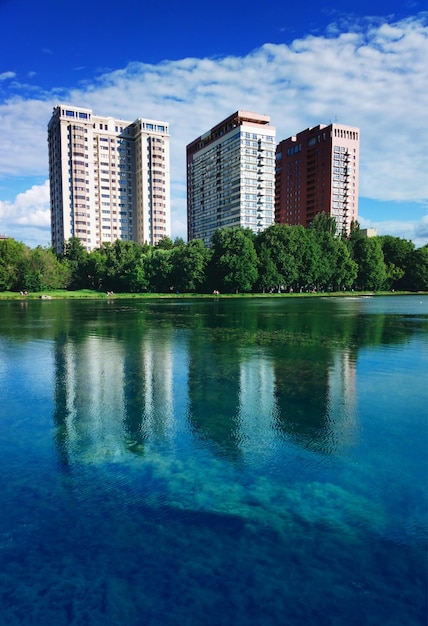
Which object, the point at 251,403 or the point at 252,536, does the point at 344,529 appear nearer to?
the point at 252,536

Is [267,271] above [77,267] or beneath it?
beneath

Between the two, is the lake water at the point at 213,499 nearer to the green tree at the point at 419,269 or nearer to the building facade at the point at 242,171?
the green tree at the point at 419,269

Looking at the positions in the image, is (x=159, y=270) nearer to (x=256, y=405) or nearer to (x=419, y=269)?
(x=419, y=269)

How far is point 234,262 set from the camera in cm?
8500

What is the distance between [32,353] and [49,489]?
13724mm

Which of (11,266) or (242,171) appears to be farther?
(242,171)

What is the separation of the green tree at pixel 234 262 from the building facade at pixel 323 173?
75.9 metres

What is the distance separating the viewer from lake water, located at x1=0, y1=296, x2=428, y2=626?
4914 millimetres

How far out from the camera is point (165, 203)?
487ft

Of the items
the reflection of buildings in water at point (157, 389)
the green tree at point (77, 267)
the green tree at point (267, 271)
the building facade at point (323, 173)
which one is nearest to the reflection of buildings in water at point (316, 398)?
the reflection of buildings in water at point (157, 389)

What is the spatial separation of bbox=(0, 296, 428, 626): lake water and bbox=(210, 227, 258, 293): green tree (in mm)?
70901

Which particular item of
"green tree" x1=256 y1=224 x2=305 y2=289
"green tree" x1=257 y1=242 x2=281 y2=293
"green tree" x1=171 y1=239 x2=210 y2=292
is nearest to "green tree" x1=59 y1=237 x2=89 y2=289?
"green tree" x1=171 y1=239 x2=210 y2=292

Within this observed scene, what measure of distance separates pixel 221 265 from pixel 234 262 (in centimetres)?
271

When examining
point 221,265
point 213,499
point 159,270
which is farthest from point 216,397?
point 159,270
